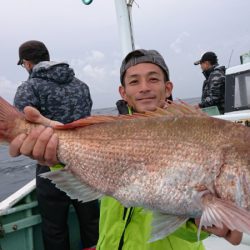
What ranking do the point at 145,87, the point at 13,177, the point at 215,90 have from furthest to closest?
1. the point at 13,177
2. the point at 215,90
3. the point at 145,87

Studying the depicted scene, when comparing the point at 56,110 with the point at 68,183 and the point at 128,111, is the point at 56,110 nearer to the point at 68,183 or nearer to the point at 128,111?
the point at 128,111

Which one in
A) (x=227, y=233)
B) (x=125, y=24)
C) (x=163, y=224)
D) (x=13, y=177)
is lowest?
(x=13, y=177)

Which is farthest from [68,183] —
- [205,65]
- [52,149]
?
[205,65]

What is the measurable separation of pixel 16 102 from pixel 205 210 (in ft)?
10.5

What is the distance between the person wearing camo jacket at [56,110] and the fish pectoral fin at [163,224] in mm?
2616

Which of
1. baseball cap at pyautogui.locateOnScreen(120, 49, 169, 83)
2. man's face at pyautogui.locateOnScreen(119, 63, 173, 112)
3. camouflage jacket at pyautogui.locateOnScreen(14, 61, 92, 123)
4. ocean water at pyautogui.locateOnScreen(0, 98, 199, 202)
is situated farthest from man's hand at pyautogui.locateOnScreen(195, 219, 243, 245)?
ocean water at pyautogui.locateOnScreen(0, 98, 199, 202)

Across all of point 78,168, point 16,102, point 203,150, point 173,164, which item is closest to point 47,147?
point 78,168

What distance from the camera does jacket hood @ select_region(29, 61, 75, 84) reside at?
488cm

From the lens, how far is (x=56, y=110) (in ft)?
15.9

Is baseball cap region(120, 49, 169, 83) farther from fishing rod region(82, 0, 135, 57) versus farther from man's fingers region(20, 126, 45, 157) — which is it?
fishing rod region(82, 0, 135, 57)

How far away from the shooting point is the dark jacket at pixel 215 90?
8453 mm

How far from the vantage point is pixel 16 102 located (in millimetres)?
4699

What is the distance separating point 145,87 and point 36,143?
3.74 ft

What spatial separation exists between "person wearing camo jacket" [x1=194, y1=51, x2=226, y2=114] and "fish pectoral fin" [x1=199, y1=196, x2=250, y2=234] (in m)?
6.37
